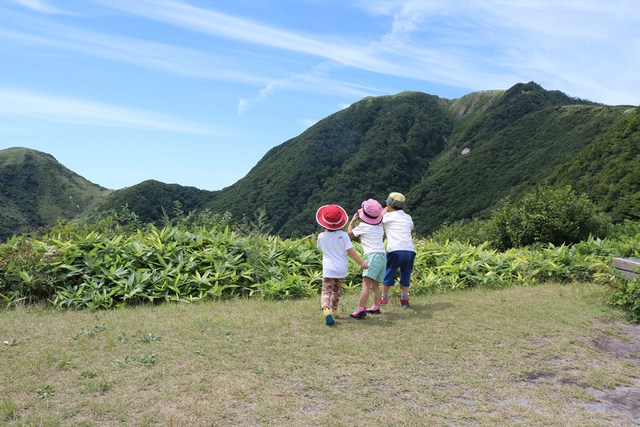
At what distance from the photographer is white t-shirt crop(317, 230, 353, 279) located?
5488 millimetres

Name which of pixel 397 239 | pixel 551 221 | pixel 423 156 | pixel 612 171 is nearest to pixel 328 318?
pixel 397 239

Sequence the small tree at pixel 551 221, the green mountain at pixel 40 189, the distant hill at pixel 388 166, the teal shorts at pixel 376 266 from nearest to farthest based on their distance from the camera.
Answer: the teal shorts at pixel 376 266
the small tree at pixel 551 221
the distant hill at pixel 388 166
the green mountain at pixel 40 189

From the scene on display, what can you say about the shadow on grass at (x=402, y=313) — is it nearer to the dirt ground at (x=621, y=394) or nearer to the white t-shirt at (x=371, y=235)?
the white t-shirt at (x=371, y=235)

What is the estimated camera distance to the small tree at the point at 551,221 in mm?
11023

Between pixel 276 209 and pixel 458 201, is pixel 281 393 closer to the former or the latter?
pixel 458 201

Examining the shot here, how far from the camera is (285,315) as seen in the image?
578cm

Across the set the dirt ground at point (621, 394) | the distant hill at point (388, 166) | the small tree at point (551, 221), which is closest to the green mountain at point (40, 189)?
the distant hill at point (388, 166)

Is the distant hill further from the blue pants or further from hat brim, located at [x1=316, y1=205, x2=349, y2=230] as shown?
hat brim, located at [x1=316, y1=205, x2=349, y2=230]

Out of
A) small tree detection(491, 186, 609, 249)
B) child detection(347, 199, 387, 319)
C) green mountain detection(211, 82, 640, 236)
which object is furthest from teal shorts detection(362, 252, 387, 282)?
green mountain detection(211, 82, 640, 236)

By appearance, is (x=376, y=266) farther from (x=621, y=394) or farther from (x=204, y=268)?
(x=204, y=268)

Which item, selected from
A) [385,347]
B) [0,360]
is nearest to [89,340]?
[0,360]

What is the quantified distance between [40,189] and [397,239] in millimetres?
164791

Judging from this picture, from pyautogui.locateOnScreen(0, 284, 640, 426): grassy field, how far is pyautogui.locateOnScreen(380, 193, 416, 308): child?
549 mm

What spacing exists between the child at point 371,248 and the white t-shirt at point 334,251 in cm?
22
